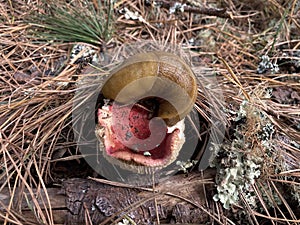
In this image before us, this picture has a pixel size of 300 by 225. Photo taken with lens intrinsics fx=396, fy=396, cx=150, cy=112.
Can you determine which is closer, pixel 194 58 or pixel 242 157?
pixel 242 157

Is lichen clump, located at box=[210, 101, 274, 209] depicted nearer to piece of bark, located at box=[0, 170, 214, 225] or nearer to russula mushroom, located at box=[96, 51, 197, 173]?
piece of bark, located at box=[0, 170, 214, 225]

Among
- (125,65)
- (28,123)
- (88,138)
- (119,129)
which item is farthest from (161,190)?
(28,123)

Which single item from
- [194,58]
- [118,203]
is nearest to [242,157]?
[118,203]

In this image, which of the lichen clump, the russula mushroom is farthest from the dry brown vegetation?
the russula mushroom

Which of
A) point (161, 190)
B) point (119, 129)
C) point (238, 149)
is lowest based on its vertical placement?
point (161, 190)

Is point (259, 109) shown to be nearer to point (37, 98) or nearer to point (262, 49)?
point (262, 49)

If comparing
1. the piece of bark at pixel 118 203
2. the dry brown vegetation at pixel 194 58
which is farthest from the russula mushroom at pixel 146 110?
the dry brown vegetation at pixel 194 58

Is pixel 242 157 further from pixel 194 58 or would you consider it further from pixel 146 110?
pixel 194 58

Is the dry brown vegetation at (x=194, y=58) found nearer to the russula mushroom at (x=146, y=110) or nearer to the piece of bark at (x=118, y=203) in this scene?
the piece of bark at (x=118, y=203)
